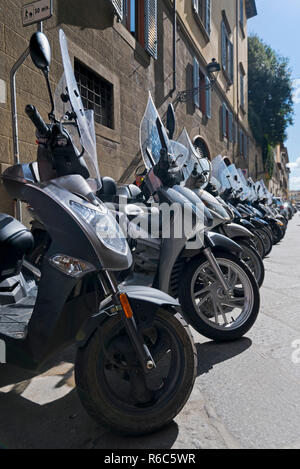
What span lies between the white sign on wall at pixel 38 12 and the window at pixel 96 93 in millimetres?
Answer: 2940

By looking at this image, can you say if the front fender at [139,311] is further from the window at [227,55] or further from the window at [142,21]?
the window at [227,55]

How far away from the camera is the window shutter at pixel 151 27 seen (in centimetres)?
863

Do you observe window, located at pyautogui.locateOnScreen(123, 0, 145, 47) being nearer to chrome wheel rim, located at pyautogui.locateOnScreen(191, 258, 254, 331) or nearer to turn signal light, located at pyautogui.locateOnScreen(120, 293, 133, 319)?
chrome wheel rim, located at pyautogui.locateOnScreen(191, 258, 254, 331)

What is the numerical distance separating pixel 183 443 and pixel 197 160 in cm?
285

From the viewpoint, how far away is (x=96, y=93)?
7.02m

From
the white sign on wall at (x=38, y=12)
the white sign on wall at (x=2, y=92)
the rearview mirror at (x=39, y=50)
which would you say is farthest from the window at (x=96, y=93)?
the rearview mirror at (x=39, y=50)

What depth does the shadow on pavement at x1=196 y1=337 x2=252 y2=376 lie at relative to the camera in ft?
7.39

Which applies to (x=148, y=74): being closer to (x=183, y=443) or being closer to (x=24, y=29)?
(x=24, y=29)

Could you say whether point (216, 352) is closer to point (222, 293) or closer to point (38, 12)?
point (222, 293)

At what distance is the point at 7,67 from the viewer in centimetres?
455

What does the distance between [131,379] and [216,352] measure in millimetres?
1029

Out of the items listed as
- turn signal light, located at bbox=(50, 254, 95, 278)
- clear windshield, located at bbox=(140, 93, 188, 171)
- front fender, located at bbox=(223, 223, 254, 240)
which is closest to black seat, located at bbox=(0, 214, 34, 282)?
turn signal light, located at bbox=(50, 254, 95, 278)

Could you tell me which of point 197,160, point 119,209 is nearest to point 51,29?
point 197,160

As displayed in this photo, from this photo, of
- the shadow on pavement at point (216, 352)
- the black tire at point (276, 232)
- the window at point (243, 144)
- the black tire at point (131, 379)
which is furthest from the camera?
the window at point (243, 144)
